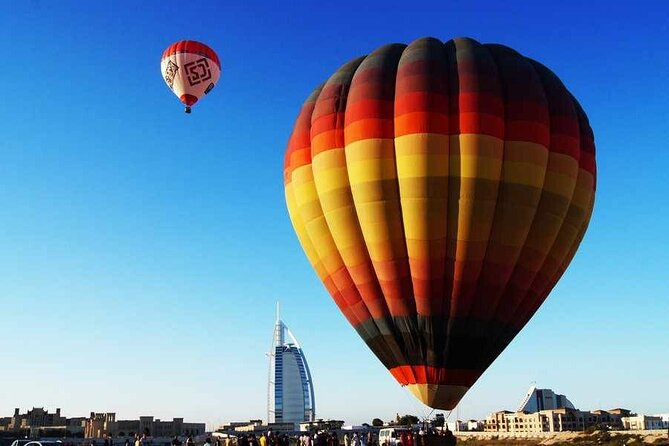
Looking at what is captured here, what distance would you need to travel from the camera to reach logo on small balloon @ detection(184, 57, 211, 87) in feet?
118

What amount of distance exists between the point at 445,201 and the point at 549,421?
6355 inches

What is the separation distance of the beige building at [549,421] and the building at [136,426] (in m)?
76.3

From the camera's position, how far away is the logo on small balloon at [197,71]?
3591cm

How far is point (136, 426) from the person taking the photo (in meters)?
155

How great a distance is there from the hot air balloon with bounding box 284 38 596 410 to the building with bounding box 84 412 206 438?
437 feet

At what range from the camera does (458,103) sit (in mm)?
24047

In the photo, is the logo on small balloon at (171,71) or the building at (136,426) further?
the building at (136,426)

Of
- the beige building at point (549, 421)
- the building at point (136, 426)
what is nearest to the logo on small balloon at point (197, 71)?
the building at point (136, 426)

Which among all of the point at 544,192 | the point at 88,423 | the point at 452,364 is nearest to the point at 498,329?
the point at 452,364

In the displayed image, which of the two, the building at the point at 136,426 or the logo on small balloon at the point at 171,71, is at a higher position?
the logo on small balloon at the point at 171,71

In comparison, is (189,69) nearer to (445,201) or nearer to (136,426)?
(445,201)

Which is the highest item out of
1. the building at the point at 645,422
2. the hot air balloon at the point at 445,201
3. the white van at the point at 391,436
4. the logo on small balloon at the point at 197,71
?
the logo on small balloon at the point at 197,71

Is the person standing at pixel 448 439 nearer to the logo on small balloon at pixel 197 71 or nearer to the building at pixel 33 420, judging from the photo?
the logo on small balloon at pixel 197 71

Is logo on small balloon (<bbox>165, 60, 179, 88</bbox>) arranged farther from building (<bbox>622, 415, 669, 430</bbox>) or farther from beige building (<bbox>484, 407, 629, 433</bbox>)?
building (<bbox>622, 415, 669, 430</bbox>)
